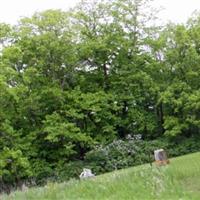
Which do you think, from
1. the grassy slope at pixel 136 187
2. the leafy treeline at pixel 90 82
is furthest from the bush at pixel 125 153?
the grassy slope at pixel 136 187

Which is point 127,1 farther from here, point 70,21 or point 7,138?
point 7,138

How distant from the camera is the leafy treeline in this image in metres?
29.5

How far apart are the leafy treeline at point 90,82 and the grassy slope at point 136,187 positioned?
14.1 meters

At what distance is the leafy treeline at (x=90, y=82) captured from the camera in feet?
96.6

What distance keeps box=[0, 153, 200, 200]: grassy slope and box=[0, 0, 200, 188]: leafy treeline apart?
1406 centimetres

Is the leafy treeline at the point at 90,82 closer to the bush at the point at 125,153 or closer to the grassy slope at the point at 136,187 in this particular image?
the bush at the point at 125,153

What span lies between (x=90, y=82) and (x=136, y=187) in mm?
20963

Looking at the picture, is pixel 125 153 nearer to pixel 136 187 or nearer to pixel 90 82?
pixel 90 82

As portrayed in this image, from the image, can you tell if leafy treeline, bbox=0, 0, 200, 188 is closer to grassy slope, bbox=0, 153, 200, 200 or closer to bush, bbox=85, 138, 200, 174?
bush, bbox=85, 138, 200, 174

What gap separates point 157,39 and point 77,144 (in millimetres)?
9086

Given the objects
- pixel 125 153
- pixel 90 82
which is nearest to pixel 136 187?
pixel 125 153

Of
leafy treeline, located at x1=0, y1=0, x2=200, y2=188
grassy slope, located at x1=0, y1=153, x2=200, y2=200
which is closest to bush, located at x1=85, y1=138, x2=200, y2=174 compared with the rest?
leafy treeline, located at x1=0, y1=0, x2=200, y2=188

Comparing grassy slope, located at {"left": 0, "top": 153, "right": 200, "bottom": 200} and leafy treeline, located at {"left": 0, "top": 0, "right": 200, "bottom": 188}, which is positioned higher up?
leafy treeline, located at {"left": 0, "top": 0, "right": 200, "bottom": 188}

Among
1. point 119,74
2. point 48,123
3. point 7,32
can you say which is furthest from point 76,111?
point 7,32
